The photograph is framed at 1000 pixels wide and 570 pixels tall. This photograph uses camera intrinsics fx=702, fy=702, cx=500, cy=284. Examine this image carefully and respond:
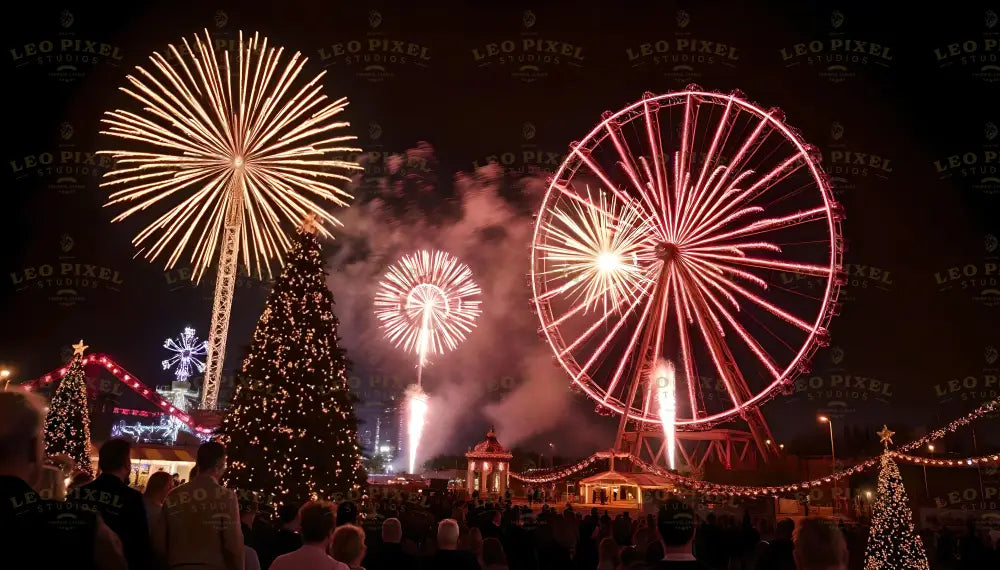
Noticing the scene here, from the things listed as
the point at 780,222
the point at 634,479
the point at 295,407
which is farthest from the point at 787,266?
the point at 295,407

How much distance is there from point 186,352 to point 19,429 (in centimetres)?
8595

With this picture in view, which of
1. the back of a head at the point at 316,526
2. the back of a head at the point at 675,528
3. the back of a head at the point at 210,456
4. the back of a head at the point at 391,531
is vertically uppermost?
the back of a head at the point at 210,456

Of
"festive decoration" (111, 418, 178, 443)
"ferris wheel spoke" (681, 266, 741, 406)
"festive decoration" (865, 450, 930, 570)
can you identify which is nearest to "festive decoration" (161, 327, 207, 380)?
"festive decoration" (111, 418, 178, 443)

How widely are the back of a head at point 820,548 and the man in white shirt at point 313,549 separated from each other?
3372 mm

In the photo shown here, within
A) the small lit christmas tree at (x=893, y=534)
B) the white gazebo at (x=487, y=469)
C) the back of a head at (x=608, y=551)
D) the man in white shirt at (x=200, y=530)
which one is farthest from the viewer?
the white gazebo at (x=487, y=469)

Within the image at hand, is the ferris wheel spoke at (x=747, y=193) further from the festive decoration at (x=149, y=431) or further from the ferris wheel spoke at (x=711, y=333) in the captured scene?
the festive decoration at (x=149, y=431)

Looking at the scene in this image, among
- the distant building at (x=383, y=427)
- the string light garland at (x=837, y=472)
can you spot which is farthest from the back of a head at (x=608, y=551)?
the distant building at (x=383, y=427)

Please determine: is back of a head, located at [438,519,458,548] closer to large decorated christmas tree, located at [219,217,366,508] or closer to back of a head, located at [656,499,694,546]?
back of a head, located at [656,499,694,546]

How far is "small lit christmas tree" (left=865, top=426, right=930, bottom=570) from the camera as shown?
47.5 feet

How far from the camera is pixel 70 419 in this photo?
2589 cm

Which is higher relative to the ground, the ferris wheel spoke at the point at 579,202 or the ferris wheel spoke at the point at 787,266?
the ferris wheel spoke at the point at 579,202

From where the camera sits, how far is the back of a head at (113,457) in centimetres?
500

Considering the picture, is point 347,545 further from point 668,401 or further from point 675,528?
point 668,401

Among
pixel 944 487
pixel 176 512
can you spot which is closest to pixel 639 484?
pixel 944 487
